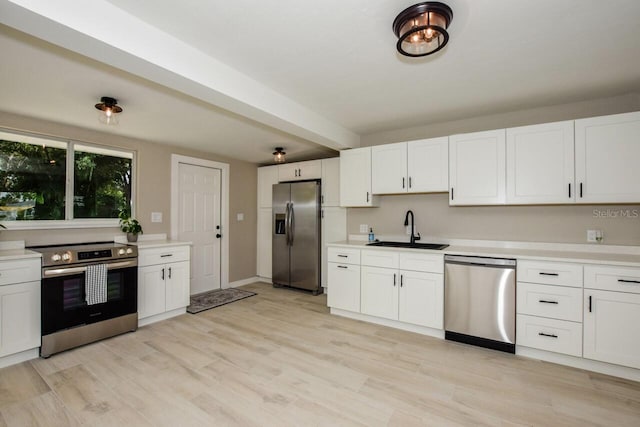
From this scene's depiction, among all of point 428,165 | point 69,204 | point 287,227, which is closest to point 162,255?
point 69,204

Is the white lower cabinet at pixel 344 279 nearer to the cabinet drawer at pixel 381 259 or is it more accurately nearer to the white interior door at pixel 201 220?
the cabinet drawer at pixel 381 259

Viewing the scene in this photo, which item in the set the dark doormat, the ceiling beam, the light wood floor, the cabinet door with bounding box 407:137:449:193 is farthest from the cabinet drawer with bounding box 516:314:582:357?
the dark doormat

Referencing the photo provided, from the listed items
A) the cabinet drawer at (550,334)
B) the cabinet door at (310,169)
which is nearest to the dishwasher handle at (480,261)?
the cabinet drawer at (550,334)

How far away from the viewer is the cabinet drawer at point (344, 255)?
3557 mm

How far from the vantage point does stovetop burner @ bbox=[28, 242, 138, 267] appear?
265 cm

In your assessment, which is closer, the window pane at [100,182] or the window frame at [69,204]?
the window frame at [69,204]

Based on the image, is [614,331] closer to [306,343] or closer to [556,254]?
[556,254]

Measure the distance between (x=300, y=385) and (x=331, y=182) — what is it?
10.0 feet

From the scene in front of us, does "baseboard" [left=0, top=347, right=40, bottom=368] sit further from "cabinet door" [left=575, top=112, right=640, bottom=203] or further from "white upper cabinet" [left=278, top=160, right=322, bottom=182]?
"cabinet door" [left=575, top=112, right=640, bottom=203]

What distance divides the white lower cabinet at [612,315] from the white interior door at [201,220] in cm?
476

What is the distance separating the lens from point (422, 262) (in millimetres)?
3096

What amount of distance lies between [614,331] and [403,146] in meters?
2.52

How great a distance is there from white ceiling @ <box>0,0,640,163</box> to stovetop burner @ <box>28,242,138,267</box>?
1.39 m

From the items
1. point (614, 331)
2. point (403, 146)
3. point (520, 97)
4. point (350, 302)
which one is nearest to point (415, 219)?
point (403, 146)
